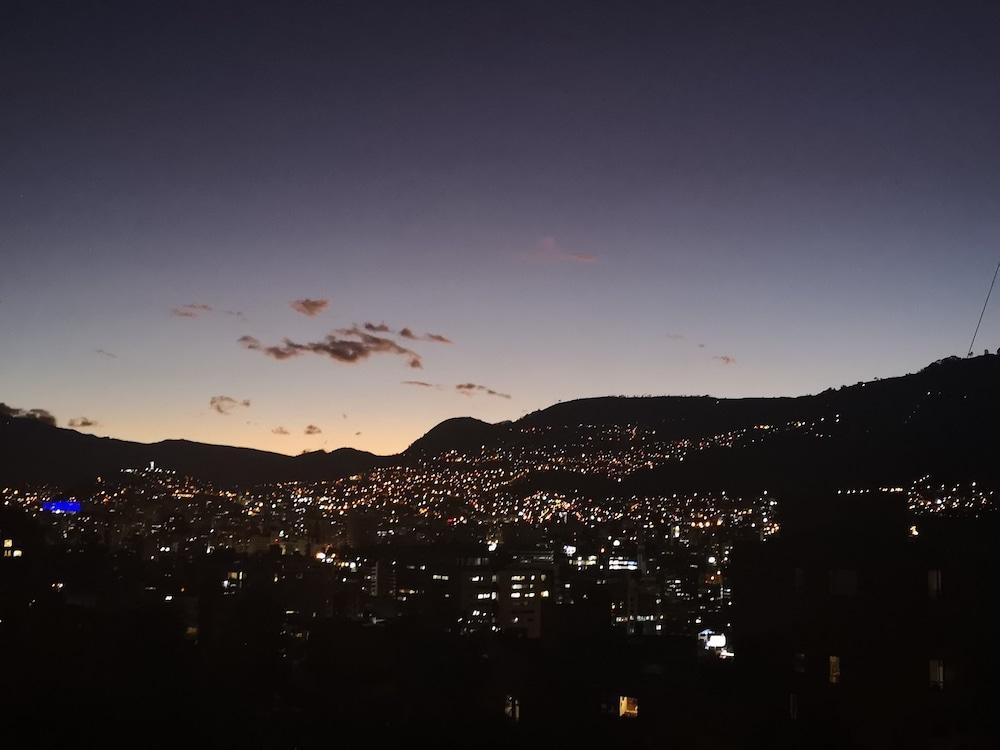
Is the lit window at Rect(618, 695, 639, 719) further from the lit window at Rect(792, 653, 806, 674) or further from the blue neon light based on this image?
the blue neon light

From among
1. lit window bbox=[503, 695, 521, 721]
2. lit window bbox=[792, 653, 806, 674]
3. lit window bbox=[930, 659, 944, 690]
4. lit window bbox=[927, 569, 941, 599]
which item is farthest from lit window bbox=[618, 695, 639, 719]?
lit window bbox=[927, 569, 941, 599]

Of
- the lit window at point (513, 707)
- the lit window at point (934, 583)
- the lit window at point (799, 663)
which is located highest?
the lit window at point (934, 583)

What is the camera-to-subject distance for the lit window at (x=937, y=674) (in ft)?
32.1

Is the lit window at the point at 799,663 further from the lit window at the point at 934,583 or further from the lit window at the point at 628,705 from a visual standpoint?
the lit window at the point at 628,705

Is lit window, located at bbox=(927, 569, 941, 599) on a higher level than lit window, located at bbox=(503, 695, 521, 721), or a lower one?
higher

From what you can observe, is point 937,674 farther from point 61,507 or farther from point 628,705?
point 61,507

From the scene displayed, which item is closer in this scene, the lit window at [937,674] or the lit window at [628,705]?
the lit window at [937,674]

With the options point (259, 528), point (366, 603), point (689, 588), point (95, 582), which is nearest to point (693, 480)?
point (689, 588)

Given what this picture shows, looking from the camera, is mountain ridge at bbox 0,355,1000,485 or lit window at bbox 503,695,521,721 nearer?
lit window at bbox 503,695,521,721

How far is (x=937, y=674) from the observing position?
9852 millimetres

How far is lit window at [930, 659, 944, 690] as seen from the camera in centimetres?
979

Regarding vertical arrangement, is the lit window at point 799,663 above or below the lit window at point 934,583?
below

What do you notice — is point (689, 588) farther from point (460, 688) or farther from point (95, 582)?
point (460, 688)

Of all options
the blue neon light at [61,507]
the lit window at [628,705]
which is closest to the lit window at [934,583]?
the lit window at [628,705]
